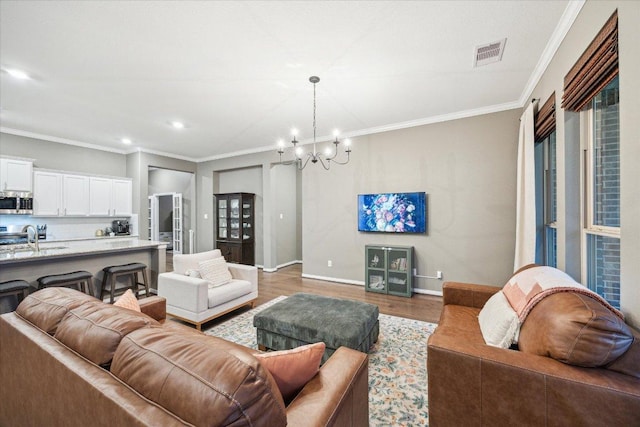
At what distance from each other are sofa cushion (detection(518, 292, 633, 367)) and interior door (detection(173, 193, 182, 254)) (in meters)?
8.68

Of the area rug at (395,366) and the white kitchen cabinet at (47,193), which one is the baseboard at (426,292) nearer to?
the area rug at (395,366)

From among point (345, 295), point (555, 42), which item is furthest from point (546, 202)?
point (345, 295)

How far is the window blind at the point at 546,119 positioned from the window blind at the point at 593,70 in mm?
365

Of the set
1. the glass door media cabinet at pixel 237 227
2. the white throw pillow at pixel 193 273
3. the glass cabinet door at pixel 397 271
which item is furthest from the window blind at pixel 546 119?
the glass door media cabinet at pixel 237 227

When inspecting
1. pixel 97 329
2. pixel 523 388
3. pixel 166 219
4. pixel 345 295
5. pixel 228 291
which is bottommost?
pixel 345 295

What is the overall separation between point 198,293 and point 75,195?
440 cm

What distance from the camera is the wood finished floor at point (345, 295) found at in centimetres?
351

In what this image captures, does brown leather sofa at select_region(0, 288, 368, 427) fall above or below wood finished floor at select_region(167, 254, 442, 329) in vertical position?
above

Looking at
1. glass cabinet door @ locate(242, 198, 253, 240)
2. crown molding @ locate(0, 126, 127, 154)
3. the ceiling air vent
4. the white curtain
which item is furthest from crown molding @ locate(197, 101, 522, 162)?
crown molding @ locate(0, 126, 127, 154)

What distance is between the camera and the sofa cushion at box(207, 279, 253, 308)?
10.1ft

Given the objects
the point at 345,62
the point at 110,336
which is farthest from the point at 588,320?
the point at 345,62

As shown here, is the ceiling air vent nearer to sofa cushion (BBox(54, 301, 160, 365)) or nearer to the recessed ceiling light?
sofa cushion (BBox(54, 301, 160, 365))

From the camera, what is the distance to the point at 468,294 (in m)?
2.45

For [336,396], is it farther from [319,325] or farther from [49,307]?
[49,307]
